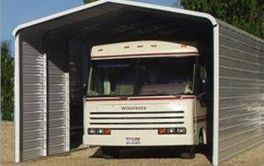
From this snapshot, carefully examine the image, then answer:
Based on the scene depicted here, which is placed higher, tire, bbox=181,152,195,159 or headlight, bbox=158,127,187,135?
headlight, bbox=158,127,187,135

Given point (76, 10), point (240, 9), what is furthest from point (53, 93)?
point (240, 9)

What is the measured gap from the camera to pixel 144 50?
17609 mm

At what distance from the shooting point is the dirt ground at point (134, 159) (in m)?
16.7

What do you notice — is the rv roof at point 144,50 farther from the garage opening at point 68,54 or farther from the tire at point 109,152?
the tire at point 109,152

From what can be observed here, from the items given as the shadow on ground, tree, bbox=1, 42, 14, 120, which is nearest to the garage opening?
the shadow on ground

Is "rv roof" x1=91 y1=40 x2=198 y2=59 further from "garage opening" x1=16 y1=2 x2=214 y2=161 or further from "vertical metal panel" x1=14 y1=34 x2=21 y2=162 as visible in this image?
"vertical metal panel" x1=14 y1=34 x2=21 y2=162

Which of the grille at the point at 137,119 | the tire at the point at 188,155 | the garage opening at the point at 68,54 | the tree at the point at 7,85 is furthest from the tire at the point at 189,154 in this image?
the tree at the point at 7,85

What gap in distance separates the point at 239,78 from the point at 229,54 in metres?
1.80

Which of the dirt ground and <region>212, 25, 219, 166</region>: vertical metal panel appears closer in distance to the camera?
<region>212, 25, 219, 166</region>: vertical metal panel

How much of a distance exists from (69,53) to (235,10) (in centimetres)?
1162

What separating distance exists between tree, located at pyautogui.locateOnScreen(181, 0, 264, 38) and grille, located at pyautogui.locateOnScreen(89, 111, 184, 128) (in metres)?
13.6

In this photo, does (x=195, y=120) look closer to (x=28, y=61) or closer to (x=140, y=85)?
(x=140, y=85)

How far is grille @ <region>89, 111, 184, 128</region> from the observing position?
16719mm

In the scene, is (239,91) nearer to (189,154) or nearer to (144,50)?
(189,154)
